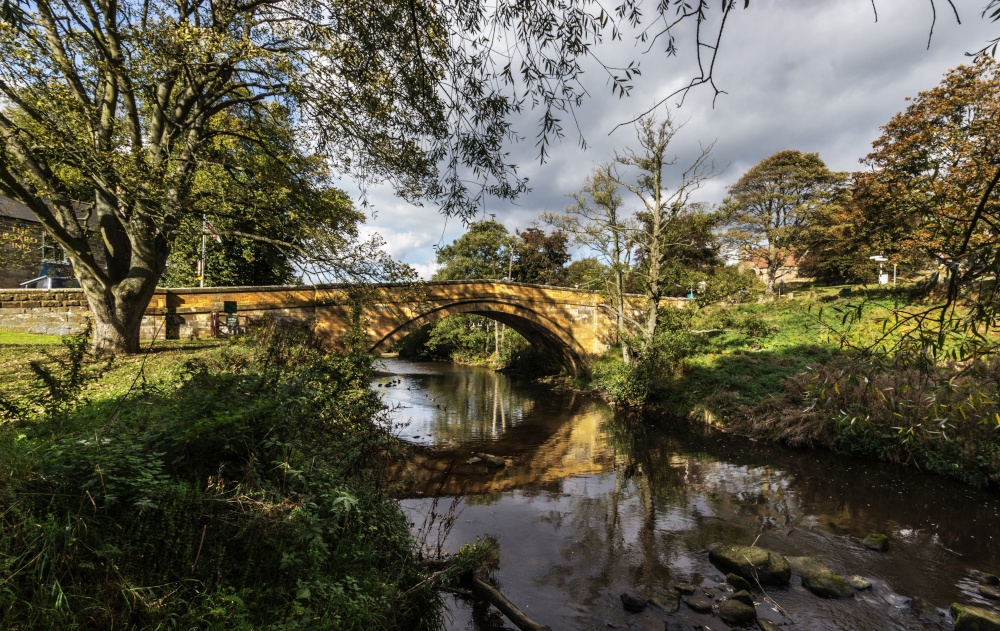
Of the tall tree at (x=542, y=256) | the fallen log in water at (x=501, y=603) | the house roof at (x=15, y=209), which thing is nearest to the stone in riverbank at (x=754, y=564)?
the fallen log in water at (x=501, y=603)

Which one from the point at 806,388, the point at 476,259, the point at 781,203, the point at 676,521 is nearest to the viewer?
the point at 806,388

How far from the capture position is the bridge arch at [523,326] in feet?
56.9

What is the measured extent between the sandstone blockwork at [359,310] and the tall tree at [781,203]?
12.4m

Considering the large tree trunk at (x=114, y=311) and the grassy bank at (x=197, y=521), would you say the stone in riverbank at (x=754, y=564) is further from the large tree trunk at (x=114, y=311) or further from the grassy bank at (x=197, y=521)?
the large tree trunk at (x=114, y=311)

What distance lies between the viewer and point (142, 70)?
6824 mm

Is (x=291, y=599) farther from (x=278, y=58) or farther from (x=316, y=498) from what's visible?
(x=278, y=58)

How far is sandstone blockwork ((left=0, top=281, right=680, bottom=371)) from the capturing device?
38.0ft

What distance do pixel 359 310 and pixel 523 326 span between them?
1560 cm

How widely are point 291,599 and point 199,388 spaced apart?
1.90 m

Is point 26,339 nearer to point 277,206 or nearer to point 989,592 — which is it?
point 277,206

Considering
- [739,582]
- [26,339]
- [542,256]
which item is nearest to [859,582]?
[739,582]

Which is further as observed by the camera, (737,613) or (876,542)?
(876,542)

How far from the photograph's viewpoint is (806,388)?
4.14 meters

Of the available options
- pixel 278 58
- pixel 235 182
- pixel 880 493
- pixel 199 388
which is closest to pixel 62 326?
pixel 235 182
